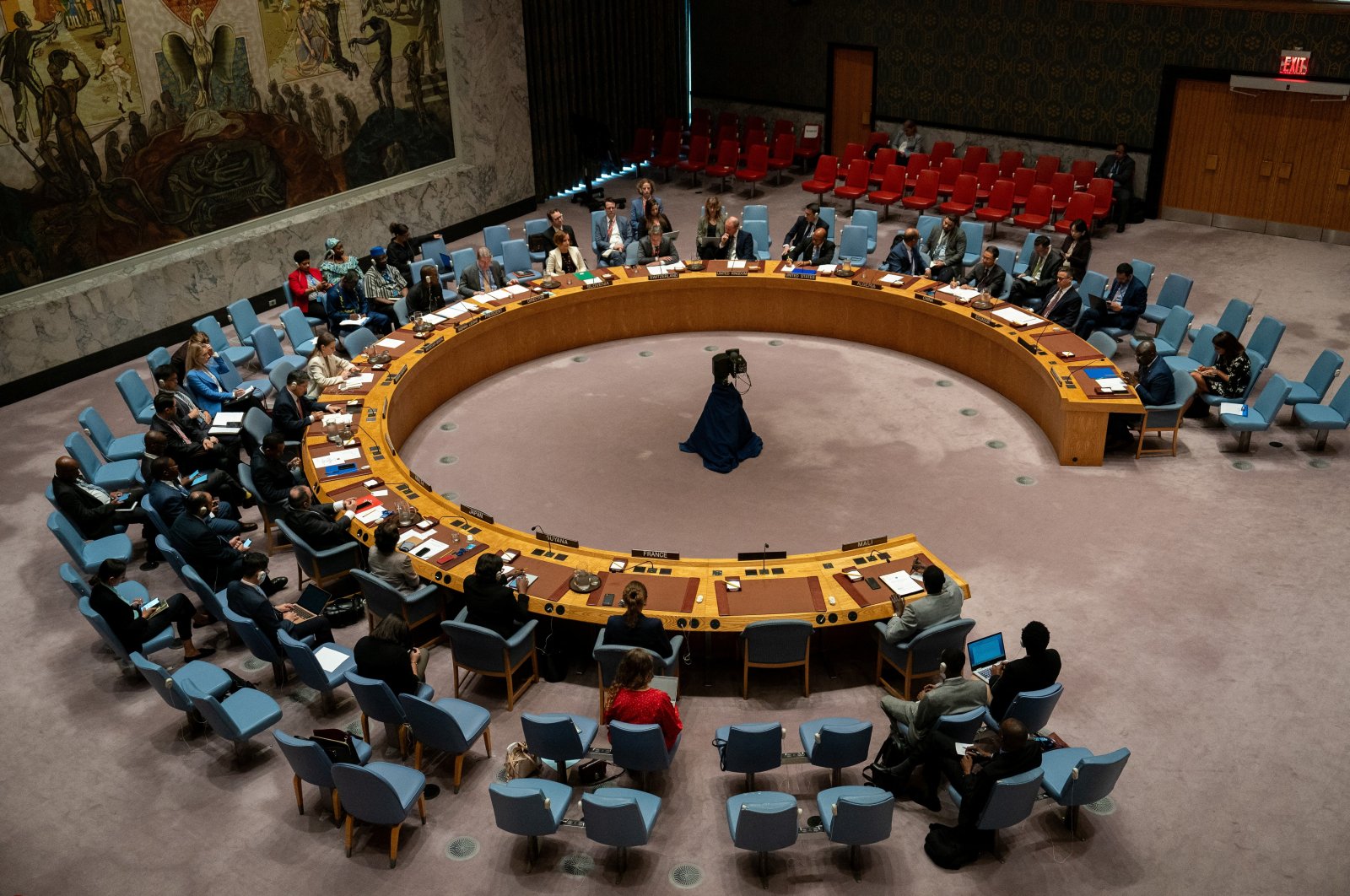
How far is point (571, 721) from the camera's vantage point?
6.80m

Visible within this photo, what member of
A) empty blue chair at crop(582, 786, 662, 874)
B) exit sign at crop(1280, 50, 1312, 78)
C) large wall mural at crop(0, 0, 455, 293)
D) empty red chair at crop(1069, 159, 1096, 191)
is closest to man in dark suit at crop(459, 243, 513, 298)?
large wall mural at crop(0, 0, 455, 293)

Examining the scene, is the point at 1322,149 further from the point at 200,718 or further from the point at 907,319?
the point at 200,718

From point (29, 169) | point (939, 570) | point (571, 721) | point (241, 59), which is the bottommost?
point (571, 721)

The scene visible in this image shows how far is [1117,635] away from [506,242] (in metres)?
8.71

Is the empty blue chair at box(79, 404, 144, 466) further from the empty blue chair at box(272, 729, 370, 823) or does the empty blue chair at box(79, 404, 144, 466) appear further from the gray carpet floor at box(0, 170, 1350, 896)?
the empty blue chair at box(272, 729, 370, 823)

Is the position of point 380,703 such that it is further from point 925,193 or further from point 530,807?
point 925,193

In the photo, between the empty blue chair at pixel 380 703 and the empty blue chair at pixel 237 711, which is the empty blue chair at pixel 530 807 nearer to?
the empty blue chair at pixel 380 703

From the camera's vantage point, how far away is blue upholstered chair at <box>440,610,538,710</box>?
25.1ft

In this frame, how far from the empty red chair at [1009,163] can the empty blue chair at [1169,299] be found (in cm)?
516

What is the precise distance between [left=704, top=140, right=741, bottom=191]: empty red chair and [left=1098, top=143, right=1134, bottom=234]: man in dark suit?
5655 millimetres

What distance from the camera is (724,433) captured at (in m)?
10.9

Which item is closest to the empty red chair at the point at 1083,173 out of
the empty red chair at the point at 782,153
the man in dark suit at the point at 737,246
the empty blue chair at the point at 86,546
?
the empty red chair at the point at 782,153

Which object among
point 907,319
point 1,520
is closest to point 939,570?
point 907,319

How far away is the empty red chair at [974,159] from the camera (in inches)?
693
